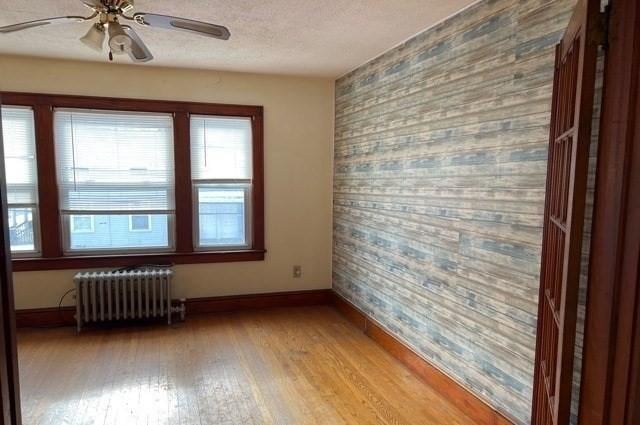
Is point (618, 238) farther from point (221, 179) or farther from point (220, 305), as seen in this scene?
point (220, 305)

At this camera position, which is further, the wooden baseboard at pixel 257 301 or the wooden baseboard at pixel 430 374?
the wooden baseboard at pixel 257 301

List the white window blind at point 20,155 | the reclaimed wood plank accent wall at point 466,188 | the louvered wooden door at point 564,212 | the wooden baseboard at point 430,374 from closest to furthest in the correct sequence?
the louvered wooden door at point 564,212 → the reclaimed wood plank accent wall at point 466,188 → the wooden baseboard at point 430,374 → the white window blind at point 20,155

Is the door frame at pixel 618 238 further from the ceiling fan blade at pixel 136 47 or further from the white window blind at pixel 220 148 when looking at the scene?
the white window blind at pixel 220 148

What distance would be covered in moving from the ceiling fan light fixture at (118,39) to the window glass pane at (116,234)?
215 centimetres

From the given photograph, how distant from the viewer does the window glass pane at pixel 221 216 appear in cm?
421

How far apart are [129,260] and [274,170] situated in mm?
1684

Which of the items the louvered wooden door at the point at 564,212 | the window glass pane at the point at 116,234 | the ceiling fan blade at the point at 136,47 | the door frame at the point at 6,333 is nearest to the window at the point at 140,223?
the window glass pane at the point at 116,234

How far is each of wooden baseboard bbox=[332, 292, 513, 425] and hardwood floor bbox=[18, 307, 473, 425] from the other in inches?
2.1

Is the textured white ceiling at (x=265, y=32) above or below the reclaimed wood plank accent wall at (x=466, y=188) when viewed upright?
above

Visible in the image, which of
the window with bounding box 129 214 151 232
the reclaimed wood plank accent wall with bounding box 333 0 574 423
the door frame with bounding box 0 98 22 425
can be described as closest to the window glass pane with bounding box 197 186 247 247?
the window with bounding box 129 214 151 232

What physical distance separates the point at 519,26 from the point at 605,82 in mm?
1249

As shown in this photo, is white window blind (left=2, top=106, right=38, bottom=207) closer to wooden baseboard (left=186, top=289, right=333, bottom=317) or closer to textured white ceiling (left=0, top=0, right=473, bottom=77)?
textured white ceiling (left=0, top=0, right=473, bottom=77)

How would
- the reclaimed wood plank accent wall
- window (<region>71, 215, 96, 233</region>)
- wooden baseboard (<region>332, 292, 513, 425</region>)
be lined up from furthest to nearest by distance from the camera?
window (<region>71, 215, 96, 233</region>)
wooden baseboard (<region>332, 292, 513, 425</region>)
the reclaimed wood plank accent wall

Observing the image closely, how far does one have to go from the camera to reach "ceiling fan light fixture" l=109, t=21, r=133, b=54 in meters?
2.01
